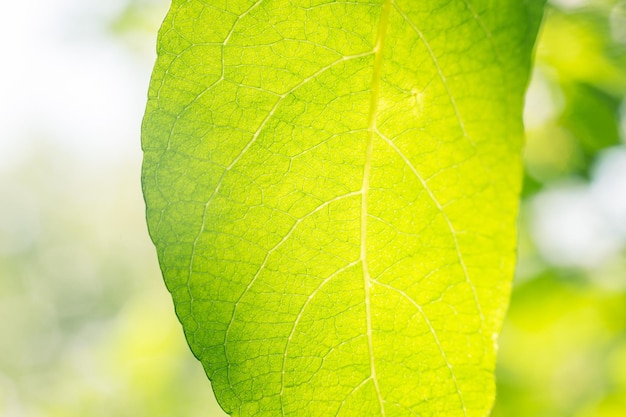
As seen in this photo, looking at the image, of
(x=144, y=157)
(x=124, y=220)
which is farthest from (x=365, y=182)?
(x=124, y=220)

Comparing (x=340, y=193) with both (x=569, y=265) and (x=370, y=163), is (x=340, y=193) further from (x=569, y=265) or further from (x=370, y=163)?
(x=569, y=265)

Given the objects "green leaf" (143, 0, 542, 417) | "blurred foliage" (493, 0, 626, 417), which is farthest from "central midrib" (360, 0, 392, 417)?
"blurred foliage" (493, 0, 626, 417)

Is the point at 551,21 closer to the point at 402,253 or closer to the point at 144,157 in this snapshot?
the point at 402,253

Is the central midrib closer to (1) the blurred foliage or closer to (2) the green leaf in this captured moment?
(2) the green leaf

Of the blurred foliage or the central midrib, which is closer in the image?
the central midrib

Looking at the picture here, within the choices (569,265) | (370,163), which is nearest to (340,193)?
(370,163)

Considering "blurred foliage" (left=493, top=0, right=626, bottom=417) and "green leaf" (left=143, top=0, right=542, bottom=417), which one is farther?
"blurred foliage" (left=493, top=0, right=626, bottom=417)

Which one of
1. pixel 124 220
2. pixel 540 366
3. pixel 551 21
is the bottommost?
pixel 540 366
